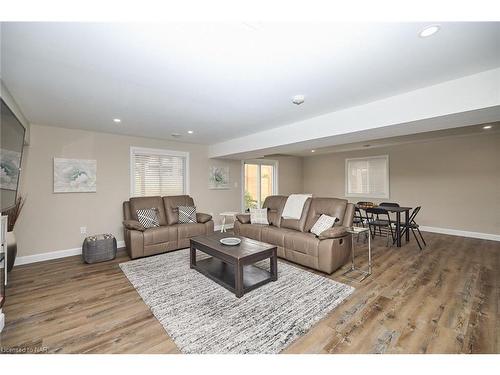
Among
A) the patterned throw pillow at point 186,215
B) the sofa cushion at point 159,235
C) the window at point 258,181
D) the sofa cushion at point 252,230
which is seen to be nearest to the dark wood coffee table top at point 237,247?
the sofa cushion at point 252,230

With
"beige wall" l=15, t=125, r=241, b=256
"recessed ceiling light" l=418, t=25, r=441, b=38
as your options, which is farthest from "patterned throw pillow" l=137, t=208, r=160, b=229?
"recessed ceiling light" l=418, t=25, r=441, b=38

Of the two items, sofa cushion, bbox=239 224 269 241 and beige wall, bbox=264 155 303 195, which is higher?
beige wall, bbox=264 155 303 195

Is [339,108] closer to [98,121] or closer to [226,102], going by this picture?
[226,102]

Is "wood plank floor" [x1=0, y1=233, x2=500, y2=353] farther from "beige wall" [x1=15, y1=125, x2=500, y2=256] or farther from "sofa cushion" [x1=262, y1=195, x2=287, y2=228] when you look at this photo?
"sofa cushion" [x1=262, y1=195, x2=287, y2=228]

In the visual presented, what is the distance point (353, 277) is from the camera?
284 centimetres

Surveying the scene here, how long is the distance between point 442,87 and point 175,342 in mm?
3510

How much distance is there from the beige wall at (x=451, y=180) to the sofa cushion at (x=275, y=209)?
12.5 feet

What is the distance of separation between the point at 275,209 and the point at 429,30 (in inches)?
136

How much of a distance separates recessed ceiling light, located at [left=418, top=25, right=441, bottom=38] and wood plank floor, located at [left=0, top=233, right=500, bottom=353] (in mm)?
2299

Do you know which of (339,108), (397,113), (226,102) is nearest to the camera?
(397,113)

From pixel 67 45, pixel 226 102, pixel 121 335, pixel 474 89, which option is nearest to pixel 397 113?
pixel 474 89

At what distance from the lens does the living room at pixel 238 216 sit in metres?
1.59

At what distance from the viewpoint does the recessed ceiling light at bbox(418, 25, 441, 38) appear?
54.7 inches

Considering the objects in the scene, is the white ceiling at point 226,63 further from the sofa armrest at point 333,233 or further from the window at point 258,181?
the window at point 258,181
